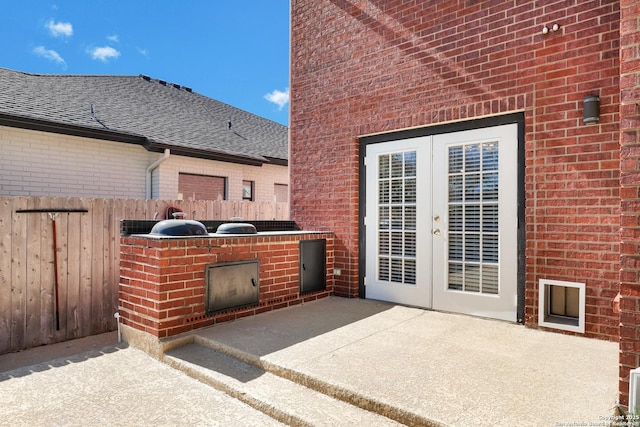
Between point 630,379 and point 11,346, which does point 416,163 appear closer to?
point 630,379

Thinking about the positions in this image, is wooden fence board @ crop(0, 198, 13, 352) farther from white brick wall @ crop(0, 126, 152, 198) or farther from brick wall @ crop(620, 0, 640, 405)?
brick wall @ crop(620, 0, 640, 405)

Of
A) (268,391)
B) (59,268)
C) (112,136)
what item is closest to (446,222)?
Answer: (268,391)

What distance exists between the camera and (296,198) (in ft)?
19.1

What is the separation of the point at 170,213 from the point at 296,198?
1836 millimetres

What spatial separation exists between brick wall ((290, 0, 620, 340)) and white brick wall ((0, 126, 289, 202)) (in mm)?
3924

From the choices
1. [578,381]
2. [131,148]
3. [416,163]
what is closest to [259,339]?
[578,381]

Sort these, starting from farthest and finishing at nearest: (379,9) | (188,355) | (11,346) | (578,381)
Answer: (379,9), (11,346), (188,355), (578,381)

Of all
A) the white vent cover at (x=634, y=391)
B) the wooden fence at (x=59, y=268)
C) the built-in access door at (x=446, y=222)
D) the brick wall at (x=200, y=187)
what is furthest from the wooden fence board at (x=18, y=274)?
the white vent cover at (x=634, y=391)

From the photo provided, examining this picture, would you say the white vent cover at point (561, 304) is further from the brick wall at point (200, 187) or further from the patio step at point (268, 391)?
the brick wall at point (200, 187)

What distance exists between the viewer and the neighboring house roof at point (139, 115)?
268 inches

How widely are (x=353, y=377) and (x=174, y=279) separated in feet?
6.11

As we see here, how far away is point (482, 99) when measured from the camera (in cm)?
403

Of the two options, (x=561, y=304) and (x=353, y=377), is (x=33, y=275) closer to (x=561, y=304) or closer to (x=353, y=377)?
(x=353, y=377)

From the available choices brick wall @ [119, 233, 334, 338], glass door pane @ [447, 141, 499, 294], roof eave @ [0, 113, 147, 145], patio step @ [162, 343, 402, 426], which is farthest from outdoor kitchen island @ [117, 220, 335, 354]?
roof eave @ [0, 113, 147, 145]
